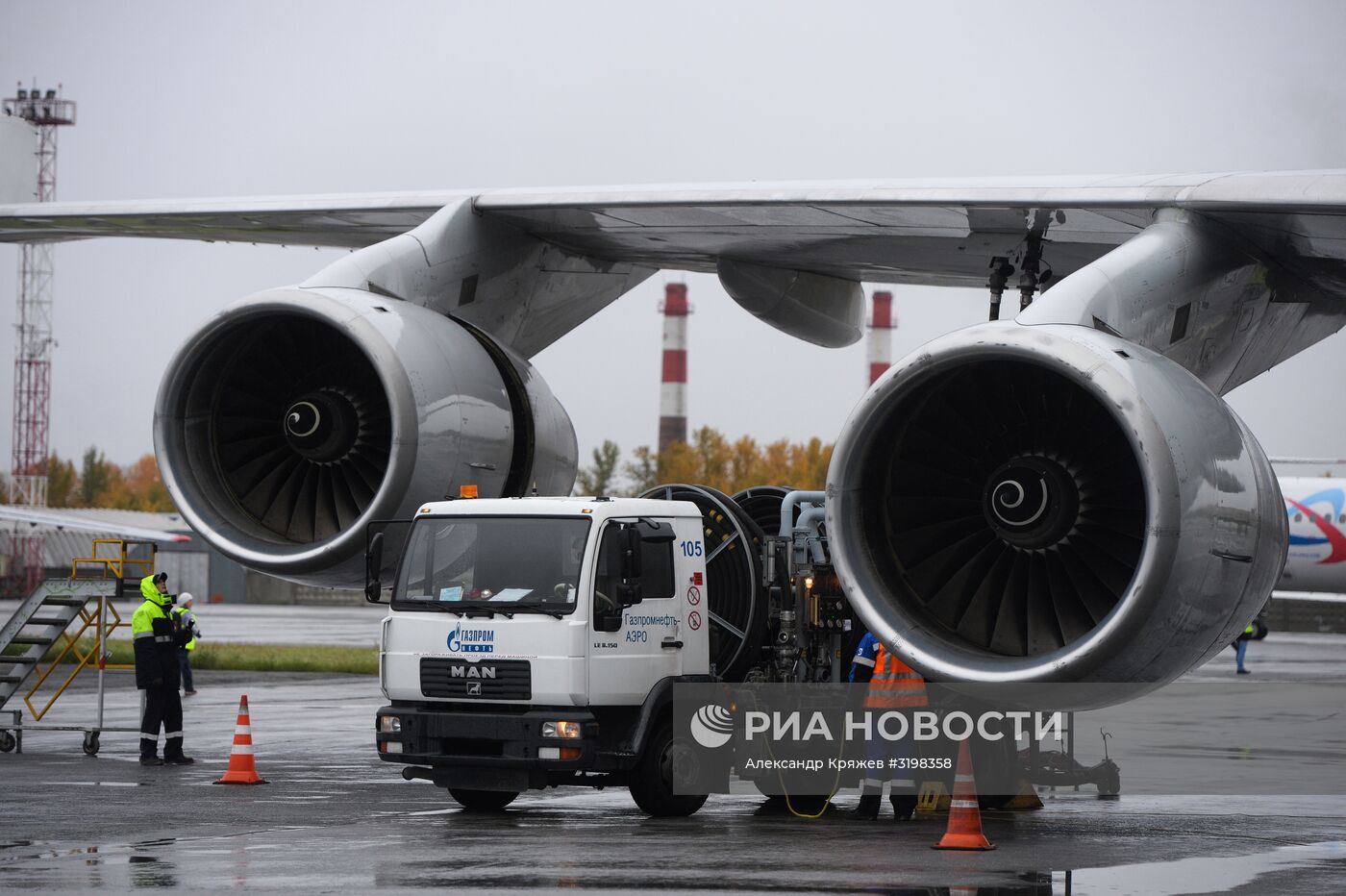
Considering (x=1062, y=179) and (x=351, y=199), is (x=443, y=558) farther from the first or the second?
(x=1062, y=179)

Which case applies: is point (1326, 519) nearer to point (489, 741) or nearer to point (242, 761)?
point (242, 761)

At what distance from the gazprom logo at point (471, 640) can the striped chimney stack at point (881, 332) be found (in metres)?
71.4

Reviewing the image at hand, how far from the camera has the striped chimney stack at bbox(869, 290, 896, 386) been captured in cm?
8400

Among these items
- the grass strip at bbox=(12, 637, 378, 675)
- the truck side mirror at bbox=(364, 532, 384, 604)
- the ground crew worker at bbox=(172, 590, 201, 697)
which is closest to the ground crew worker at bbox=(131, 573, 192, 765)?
the ground crew worker at bbox=(172, 590, 201, 697)

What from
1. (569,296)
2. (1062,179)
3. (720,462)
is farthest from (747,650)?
(720,462)

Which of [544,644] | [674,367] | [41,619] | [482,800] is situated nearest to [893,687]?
[544,644]

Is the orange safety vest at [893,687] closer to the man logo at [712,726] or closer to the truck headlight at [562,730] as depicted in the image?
the man logo at [712,726]

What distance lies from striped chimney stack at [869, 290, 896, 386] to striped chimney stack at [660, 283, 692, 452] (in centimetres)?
936

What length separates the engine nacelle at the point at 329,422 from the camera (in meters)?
11.5

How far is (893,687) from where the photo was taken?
44.0ft

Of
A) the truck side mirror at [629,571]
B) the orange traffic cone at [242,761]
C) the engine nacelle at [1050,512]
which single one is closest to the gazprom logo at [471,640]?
the truck side mirror at [629,571]

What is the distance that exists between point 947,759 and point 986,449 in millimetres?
3660

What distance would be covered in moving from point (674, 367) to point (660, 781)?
6686cm

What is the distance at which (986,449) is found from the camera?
10680 millimetres
